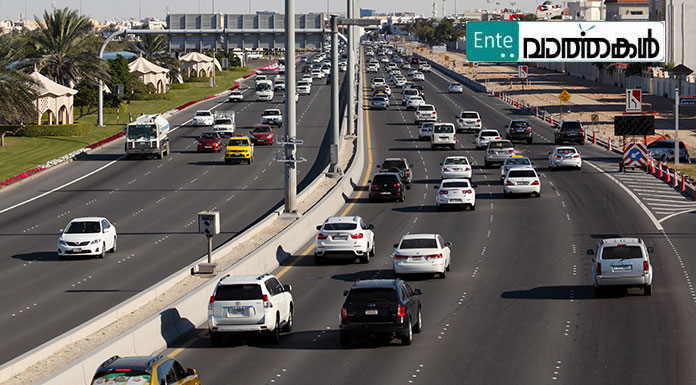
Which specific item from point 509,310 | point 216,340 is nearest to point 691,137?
point 509,310

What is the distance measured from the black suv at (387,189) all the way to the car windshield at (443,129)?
22.3 meters

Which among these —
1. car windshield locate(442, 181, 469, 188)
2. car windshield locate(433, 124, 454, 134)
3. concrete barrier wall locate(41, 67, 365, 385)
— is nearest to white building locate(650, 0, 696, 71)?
car windshield locate(433, 124, 454, 134)

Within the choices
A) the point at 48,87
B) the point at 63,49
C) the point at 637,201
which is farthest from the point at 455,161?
the point at 63,49

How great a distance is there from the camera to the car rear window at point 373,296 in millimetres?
25062

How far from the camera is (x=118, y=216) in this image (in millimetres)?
52188

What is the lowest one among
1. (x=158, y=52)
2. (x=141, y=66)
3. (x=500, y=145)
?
(x=500, y=145)

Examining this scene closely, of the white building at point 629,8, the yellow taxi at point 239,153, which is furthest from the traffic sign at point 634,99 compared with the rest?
the white building at point 629,8

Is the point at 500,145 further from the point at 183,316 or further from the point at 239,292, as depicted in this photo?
the point at 239,292

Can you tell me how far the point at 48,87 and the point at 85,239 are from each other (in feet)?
170

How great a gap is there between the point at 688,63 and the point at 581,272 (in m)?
96.1

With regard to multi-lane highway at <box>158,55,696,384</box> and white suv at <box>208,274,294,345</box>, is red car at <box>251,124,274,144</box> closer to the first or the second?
multi-lane highway at <box>158,55,696,384</box>

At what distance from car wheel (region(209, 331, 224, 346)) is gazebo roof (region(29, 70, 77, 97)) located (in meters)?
66.2

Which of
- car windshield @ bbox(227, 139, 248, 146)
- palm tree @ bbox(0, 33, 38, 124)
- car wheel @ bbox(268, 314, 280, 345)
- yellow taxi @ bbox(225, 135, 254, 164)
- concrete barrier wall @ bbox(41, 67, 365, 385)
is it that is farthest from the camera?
palm tree @ bbox(0, 33, 38, 124)

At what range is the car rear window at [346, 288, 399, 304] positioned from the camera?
82.2 feet
